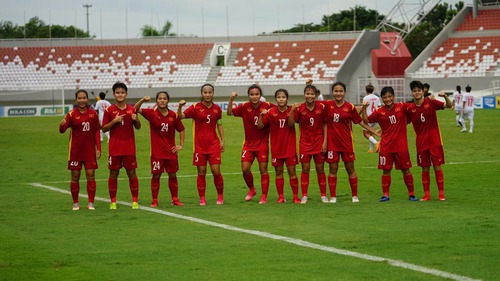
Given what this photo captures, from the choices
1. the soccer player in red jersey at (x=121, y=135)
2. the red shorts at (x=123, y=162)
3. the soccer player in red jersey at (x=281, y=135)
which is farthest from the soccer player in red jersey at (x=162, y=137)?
the soccer player in red jersey at (x=281, y=135)

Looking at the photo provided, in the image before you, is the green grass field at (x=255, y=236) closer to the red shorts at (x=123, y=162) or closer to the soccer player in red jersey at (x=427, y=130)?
the soccer player in red jersey at (x=427, y=130)

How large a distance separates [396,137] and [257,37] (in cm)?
7177

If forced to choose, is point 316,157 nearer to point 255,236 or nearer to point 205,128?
point 205,128

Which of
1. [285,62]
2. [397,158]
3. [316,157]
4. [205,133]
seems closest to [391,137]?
[397,158]

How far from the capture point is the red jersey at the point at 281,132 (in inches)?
631

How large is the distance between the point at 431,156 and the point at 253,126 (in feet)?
10.4

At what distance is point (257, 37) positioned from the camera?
87062 mm

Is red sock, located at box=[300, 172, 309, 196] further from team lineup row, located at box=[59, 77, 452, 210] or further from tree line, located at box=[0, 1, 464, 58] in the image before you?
tree line, located at box=[0, 1, 464, 58]

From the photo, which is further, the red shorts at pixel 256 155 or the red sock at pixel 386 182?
the red shorts at pixel 256 155

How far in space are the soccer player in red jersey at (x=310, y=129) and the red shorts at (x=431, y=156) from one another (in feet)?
5.76

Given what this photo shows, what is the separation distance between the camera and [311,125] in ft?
52.4

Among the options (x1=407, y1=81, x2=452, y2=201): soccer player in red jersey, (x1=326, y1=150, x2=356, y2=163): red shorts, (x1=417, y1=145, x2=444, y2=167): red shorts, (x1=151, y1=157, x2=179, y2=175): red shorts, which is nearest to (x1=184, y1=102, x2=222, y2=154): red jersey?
(x1=151, y1=157, x2=179, y2=175): red shorts

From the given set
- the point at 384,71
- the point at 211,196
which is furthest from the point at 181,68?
the point at 211,196

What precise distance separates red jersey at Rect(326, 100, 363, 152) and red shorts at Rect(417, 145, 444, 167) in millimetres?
1290
